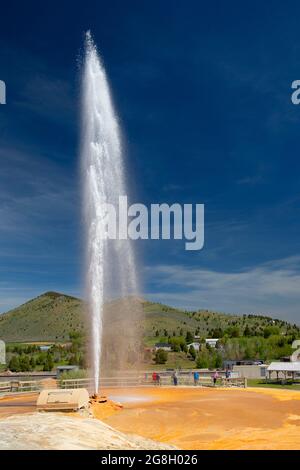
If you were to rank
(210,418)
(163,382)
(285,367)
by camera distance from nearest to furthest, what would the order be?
(210,418) < (163,382) < (285,367)

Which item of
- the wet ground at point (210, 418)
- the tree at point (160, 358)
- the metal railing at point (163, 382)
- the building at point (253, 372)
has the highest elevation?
the wet ground at point (210, 418)

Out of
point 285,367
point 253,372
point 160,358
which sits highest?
point 285,367

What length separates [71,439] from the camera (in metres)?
12.0

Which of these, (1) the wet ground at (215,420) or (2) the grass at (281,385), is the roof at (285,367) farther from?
(1) the wet ground at (215,420)

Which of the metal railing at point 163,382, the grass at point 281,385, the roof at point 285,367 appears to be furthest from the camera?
the roof at point 285,367

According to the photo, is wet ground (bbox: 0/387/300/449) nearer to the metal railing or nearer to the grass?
the grass

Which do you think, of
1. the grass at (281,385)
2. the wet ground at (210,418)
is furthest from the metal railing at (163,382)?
the wet ground at (210,418)

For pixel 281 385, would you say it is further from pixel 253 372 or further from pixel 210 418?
pixel 210 418

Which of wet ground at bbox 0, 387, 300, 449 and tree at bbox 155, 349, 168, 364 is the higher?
wet ground at bbox 0, 387, 300, 449

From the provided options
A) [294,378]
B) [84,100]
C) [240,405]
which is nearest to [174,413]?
[240,405]

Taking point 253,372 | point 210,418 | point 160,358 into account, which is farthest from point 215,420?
point 160,358

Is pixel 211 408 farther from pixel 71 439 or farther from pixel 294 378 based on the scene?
pixel 294 378

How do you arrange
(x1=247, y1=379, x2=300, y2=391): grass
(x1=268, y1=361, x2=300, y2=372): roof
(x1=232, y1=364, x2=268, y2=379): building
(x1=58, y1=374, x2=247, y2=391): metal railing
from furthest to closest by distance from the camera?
1. (x1=232, y1=364, x2=268, y2=379): building
2. (x1=268, y1=361, x2=300, y2=372): roof
3. (x1=58, y1=374, x2=247, y2=391): metal railing
4. (x1=247, y1=379, x2=300, y2=391): grass

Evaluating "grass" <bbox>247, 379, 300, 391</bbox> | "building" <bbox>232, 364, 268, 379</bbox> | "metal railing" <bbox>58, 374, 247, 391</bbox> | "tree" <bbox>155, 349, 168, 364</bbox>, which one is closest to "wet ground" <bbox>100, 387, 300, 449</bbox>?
"grass" <bbox>247, 379, 300, 391</bbox>
